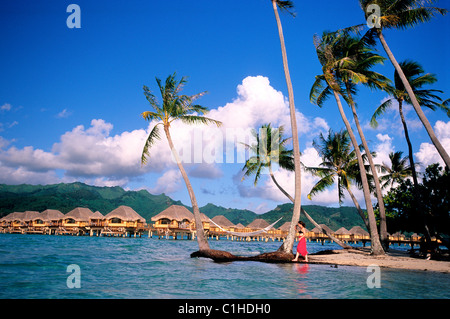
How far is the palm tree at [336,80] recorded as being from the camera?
51.5 feet

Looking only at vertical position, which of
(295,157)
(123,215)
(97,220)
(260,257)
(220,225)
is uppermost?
(295,157)

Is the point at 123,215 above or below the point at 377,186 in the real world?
below

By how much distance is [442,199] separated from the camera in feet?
68.1

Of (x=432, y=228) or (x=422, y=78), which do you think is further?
(x=432, y=228)

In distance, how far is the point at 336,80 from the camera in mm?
17203

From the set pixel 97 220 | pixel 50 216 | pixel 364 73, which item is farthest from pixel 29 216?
pixel 364 73

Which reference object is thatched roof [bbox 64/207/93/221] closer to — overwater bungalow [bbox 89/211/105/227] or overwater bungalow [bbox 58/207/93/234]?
overwater bungalow [bbox 58/207/93/234]

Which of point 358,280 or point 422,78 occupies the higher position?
point 422,78

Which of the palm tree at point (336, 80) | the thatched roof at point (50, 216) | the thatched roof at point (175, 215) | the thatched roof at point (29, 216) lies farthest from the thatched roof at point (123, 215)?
the palm tree at point (336, 80)

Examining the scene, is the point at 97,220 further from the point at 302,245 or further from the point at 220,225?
the point at 302,245

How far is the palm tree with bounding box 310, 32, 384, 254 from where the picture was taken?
1569 centimetres

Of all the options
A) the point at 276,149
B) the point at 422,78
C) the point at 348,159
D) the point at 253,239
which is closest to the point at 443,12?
the point at 422,78

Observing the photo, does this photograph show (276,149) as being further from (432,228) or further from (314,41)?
(432,228)
